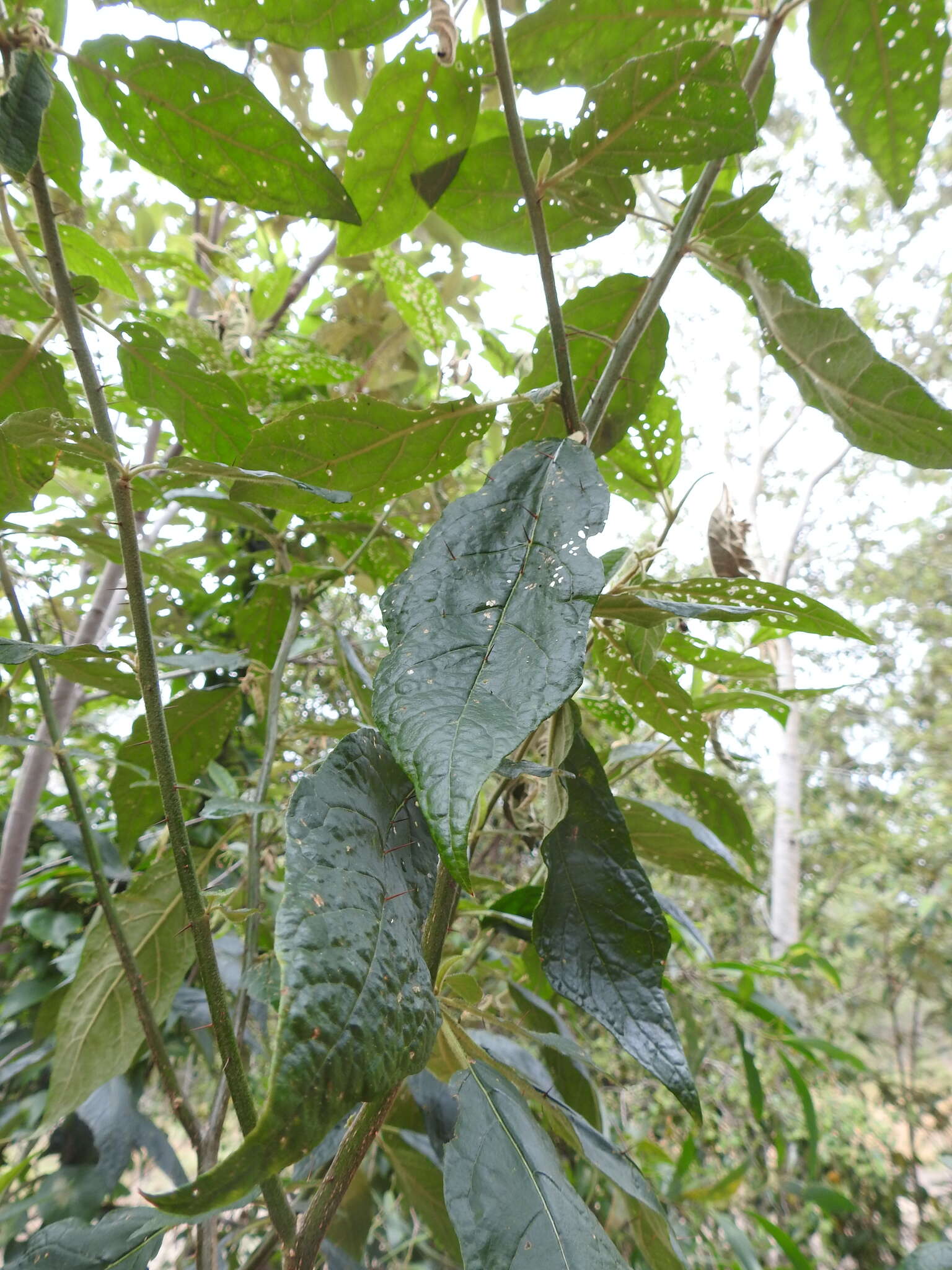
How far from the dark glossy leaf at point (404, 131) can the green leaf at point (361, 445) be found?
15 cm

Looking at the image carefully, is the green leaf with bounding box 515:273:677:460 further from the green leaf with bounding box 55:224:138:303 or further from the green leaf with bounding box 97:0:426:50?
the green leaf with bounding box 55:224:138:303

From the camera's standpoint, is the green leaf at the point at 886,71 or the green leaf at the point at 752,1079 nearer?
the green leaf at the point at 886,71

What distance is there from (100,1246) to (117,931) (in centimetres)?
14

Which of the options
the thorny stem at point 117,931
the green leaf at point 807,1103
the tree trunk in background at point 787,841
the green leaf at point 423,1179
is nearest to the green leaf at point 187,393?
the thorny stem at point 117,931

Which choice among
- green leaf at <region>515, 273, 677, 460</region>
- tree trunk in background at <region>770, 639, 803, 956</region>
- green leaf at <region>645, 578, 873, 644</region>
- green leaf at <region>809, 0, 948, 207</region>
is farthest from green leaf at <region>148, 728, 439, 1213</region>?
tree trunk in background at <region>770, 639, 803, 956</region>

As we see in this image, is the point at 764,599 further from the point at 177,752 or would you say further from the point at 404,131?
the point at 177,752

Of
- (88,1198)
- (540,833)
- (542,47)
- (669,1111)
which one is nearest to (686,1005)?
(540,833)

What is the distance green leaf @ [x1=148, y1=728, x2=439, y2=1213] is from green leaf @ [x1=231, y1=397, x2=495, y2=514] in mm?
197

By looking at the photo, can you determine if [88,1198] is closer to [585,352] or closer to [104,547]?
[104,547]

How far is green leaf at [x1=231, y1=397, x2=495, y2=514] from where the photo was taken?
0.41m

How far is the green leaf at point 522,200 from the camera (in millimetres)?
437

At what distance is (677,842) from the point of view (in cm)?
60

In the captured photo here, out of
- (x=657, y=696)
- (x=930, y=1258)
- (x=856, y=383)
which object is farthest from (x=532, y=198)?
(x=930, y=1258)

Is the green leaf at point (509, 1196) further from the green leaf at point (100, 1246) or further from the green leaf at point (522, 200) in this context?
the green leaf at point (522, 200)
